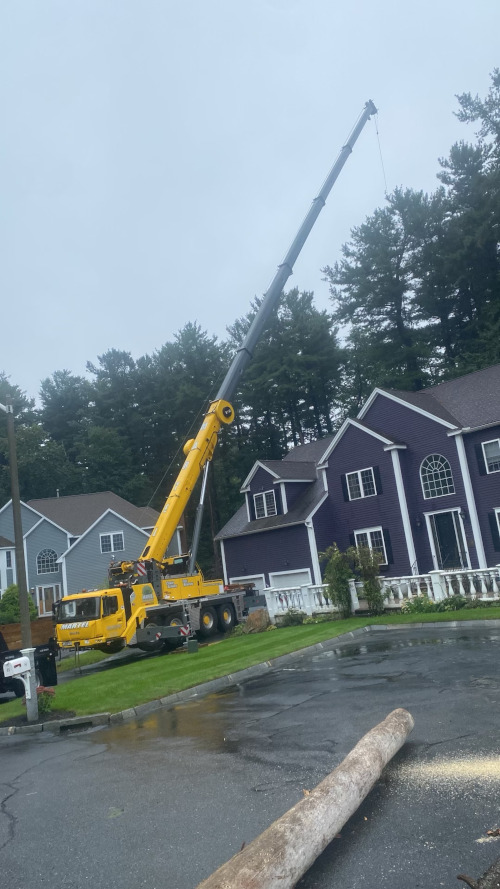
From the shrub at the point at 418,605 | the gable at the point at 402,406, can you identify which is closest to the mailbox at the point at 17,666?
the shrub at the point at 418,605

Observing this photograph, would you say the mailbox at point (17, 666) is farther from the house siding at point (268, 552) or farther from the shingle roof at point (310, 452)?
the shingle roof at point (310, 452)

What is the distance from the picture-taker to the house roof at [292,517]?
33250mm

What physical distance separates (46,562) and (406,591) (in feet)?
108

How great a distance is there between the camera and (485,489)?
27328mm

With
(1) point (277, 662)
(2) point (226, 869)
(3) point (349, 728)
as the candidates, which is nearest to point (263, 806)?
(2) point (226, 869)

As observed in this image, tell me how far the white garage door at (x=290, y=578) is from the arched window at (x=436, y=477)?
23.8 feet

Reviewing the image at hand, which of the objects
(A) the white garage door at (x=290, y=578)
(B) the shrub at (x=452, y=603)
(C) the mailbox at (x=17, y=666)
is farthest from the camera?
(A) the white garage door at (x=290, y=578)

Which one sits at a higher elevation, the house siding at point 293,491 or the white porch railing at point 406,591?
the house siding at point 293,491

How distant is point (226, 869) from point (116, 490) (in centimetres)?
6547

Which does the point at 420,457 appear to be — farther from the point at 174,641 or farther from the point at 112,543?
the point at 112,543

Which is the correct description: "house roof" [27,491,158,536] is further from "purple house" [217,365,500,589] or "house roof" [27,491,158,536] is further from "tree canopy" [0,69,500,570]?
"purple house" [217,365,500,589]

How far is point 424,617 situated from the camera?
61.2ft

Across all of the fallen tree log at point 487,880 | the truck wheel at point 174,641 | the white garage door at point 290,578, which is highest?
the white garage door at point 290,578

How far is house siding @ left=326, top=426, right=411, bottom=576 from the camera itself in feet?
97.8
